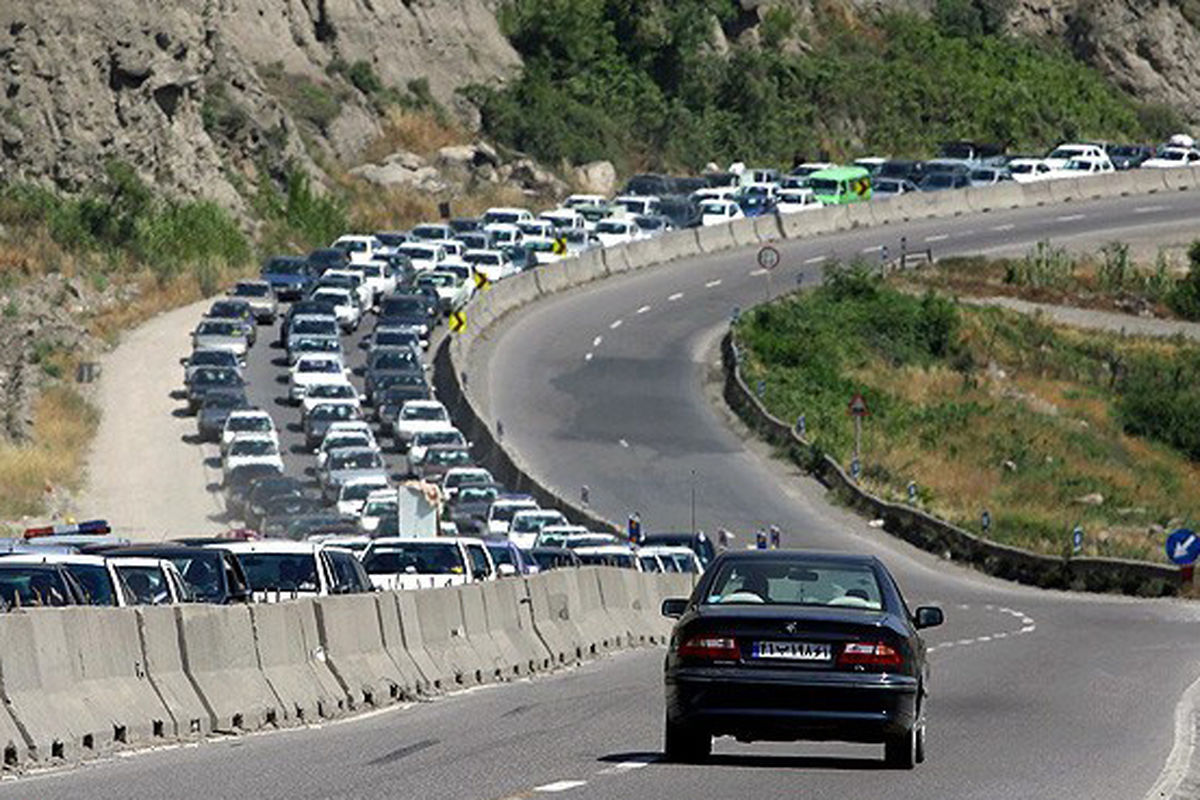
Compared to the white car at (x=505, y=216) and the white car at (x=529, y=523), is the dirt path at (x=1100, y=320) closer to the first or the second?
the white car at (x=505, y=216)

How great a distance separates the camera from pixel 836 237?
382ft

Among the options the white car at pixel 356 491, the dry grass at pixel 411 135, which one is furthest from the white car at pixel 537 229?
the white car at pixel 356 491

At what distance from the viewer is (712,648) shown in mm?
19484

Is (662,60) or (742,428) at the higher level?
(662,60)

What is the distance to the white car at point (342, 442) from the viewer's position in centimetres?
7138

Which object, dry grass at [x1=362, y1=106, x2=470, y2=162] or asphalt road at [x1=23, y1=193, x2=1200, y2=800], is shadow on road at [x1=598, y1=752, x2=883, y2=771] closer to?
asphalt road at [x1=23, y1=193, x2=1200, y2=800]

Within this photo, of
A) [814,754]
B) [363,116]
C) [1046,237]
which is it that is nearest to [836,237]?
[1046,237]

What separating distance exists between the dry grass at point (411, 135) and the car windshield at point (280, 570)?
91.0 meters

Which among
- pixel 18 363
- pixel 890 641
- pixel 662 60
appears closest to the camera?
pixel 890 641

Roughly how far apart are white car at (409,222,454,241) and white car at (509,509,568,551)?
42.8 m

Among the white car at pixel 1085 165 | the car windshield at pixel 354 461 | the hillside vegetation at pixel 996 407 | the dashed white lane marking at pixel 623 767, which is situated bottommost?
the hillside vegetation at pixel 996 407

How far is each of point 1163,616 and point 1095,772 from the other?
32.1m

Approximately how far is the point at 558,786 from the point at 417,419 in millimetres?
58271

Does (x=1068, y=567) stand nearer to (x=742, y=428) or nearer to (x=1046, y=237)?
(x=742, y=428)
